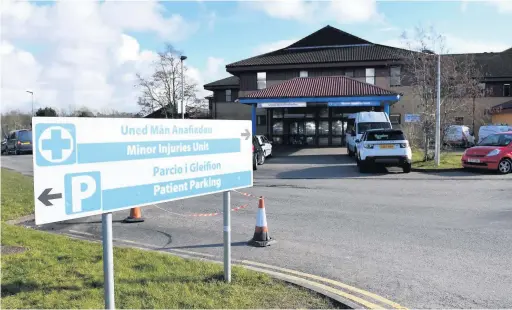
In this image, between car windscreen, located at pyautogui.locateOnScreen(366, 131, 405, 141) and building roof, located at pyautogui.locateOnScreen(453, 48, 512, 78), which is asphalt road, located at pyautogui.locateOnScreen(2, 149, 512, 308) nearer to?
car windscreen, located at pyautogui.locateOnScreen(366, 131, 405, 141)

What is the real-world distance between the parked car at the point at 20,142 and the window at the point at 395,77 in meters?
31.9

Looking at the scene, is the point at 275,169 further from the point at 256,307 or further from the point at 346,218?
the point at 256,307

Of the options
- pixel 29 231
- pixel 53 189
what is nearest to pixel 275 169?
pixel 29 231

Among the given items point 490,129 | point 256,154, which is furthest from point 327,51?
point 256,154

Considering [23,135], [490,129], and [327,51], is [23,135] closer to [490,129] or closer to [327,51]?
[327,51]

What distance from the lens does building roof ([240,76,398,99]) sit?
27.6 m

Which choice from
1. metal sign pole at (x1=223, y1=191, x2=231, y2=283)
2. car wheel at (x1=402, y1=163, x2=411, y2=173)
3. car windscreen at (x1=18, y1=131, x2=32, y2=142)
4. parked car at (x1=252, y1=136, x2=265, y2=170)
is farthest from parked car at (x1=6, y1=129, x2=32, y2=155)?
metal sign pole at (x1=223, y1=191, x2=231, y2=283)

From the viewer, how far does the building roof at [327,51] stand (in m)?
37.8

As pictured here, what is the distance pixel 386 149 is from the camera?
1630cm

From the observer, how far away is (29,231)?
7.44 meters

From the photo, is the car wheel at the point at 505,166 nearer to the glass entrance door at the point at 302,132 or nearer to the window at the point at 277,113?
the glass entrance door at the point at 302,132

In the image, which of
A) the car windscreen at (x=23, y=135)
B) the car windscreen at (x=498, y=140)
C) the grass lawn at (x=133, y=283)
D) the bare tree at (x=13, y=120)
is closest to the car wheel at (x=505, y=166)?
the car windscreen at (x=498, y=140)

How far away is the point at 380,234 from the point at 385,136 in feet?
32.1

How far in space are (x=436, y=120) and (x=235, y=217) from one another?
13181 millimetres
